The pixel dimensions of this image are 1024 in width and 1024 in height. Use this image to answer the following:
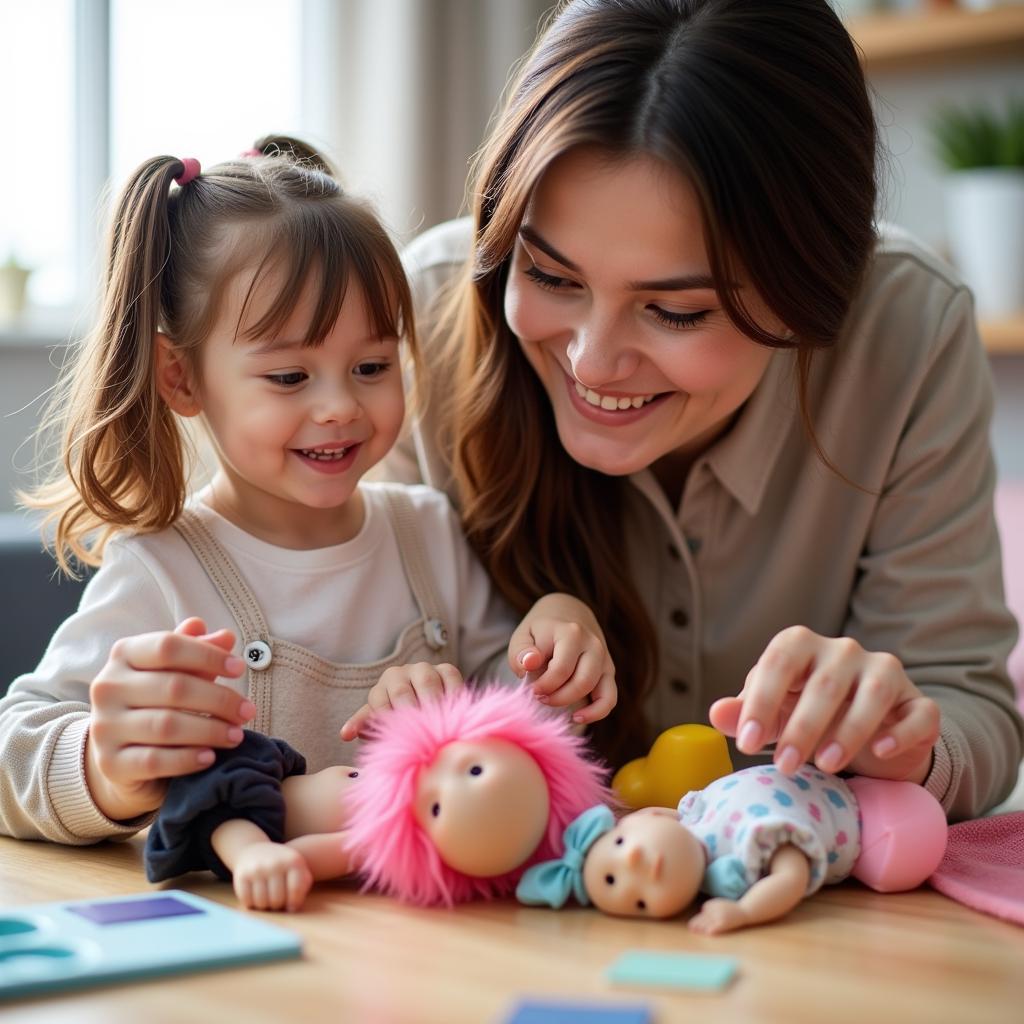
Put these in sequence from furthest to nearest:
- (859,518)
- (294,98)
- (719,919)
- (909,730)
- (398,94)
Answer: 1. (294,98)
2. (398,94)
3. (859,518)
4. (909,730)
5. (719,919)

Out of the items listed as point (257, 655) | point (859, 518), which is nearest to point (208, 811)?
point (257, 655)

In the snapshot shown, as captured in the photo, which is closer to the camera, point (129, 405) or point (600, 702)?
point (600, 702)

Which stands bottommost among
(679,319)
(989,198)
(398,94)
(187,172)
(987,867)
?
(987,867)

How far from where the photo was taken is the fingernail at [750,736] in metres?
0.83

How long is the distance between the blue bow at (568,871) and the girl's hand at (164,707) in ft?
0.72

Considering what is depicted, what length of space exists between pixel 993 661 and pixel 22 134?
6.25ft

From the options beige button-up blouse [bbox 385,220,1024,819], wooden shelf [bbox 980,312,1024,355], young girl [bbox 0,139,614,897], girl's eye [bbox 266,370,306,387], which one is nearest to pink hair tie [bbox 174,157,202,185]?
young girl [bbox 0,139,614,897]

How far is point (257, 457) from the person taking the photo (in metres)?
1.16

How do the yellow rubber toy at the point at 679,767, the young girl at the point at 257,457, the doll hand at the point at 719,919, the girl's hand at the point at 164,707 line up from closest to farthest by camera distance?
1. the doll hand at the point at 719,919
2. the girl's hand at the point at 164,707
3. the yellow rubber toy at the point at 679,767
4. the young girl at the point at 257,457

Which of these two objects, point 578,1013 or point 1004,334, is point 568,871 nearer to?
point 578,1013

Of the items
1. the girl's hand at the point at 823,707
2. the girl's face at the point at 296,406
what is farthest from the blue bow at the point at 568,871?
the girl's face at the point at 296,406

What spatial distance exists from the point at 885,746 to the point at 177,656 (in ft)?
1.54

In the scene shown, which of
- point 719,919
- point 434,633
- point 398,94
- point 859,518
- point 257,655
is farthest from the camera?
point 398,94

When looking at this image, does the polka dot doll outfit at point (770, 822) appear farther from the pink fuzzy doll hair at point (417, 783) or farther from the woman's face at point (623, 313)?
the woman's face at point (623, 313)
